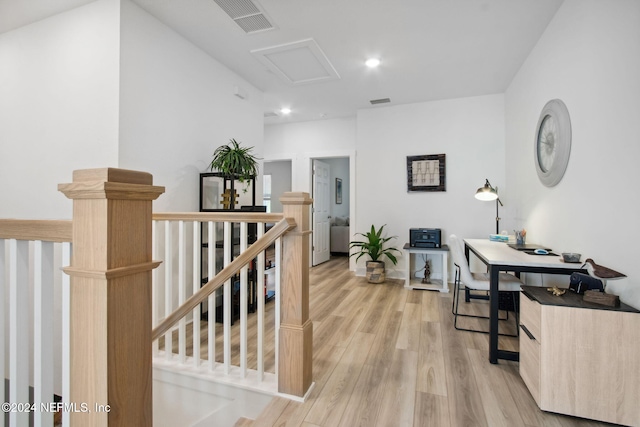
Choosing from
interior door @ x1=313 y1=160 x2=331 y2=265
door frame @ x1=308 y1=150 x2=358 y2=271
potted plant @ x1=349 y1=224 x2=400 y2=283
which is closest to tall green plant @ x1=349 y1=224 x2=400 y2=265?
potted plant @ x1=349 y1=224 x2=400 y2=283

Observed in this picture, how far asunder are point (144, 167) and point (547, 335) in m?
2.96

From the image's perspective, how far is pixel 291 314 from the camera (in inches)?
68.9

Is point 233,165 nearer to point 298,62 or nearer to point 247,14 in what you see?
point 247,14

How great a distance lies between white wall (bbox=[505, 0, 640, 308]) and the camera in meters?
1.66

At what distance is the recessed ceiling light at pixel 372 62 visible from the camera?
3.33 m

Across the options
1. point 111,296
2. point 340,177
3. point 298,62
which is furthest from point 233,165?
point 340,177

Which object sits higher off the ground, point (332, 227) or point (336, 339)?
point (332, 227)

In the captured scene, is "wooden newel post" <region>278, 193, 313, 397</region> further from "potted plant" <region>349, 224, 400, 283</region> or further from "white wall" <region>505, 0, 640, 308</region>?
"potted plant" <region>349, 224, 400, 283</region>

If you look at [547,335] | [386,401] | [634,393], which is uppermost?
[547,335]

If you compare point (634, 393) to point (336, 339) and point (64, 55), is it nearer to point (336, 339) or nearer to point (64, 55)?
point (336, 339)

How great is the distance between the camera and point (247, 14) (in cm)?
254

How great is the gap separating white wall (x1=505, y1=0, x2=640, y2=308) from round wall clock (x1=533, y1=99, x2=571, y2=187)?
0.19 feet

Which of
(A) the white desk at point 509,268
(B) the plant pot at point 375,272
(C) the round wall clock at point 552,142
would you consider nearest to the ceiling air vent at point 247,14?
(C) the round wall clock at point 552,142

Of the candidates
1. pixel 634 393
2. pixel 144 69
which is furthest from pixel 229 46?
pixel 634 393
